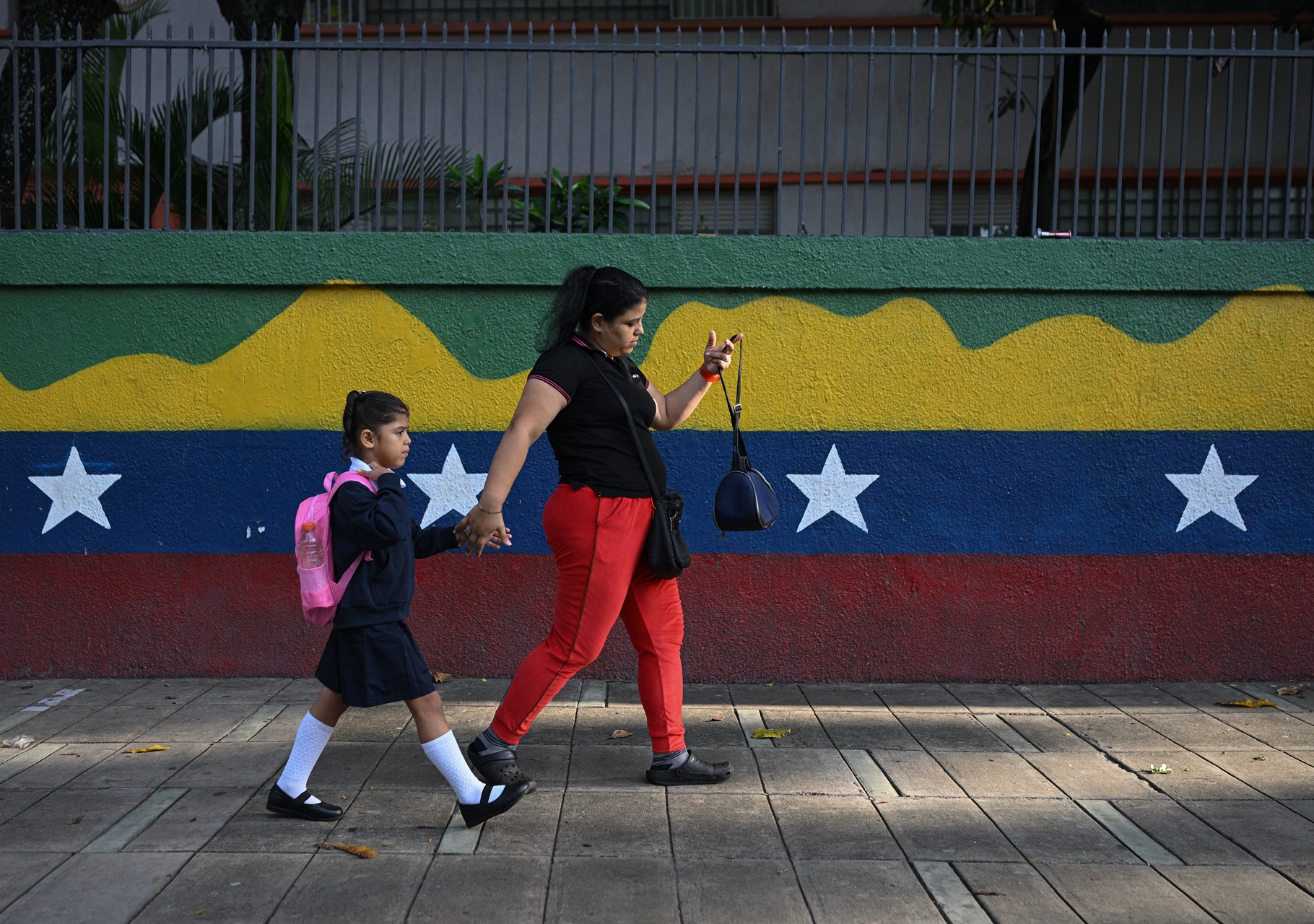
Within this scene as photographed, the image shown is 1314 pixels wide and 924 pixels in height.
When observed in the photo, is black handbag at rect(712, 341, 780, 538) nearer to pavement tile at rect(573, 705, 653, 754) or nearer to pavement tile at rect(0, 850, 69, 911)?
pavement tile at rect(573, 705, 653, 754)

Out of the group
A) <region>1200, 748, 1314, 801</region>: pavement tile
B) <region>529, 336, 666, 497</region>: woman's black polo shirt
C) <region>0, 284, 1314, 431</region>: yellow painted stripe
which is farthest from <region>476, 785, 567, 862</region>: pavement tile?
<region>1200, 748, 1314, 801</region>: pavement tile

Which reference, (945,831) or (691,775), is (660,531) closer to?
(691,775)

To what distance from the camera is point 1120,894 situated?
9.82ft

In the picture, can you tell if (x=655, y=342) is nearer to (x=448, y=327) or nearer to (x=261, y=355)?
(x=448, y=327)

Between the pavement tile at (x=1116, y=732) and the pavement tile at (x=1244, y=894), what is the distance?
3.85 feet

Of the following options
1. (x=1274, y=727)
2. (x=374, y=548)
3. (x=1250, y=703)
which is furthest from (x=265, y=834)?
(x=1250, y=703)

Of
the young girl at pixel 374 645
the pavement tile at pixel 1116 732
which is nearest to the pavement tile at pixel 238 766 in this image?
the young girl at pixel 374 645

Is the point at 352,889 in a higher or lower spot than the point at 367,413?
lower

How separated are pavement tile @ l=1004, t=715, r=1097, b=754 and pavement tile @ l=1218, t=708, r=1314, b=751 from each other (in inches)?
28.9

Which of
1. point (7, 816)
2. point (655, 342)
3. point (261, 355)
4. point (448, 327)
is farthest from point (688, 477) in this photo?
point (7, 816)

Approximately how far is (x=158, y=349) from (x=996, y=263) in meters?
3.96

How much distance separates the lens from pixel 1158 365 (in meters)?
5.30

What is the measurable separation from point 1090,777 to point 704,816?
146cm

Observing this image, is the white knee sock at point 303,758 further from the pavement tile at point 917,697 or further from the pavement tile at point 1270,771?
the pavement tile at point 1270,771
